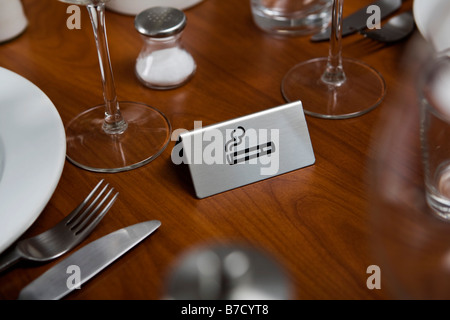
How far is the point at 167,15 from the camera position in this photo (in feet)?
1.84

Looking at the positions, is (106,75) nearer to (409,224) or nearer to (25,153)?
(25,153)

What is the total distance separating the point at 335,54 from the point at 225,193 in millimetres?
196

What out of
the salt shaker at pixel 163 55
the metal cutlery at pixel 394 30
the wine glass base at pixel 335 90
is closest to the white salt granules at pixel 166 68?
the salt shaker at pixel 163 55

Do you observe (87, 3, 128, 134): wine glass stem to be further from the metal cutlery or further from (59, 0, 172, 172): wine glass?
the metal cutlery

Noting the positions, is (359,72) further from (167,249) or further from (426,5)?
(167,249)

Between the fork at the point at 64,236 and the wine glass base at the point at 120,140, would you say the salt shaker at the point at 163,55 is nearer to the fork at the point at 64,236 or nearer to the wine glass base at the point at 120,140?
the wine glass base at the point at 120,140

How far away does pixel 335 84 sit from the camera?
0.58m

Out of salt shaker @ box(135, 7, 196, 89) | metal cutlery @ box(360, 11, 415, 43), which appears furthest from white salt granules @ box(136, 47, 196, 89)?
metal cutlery @ box(360, 11, 415, 43)

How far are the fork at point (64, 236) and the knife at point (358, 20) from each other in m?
0.31

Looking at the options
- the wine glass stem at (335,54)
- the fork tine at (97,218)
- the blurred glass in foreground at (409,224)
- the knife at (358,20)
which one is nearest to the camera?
the blurred glass in foreground at (409,224)

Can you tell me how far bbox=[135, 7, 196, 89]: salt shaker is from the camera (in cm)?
55

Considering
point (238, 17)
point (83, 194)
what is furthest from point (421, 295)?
point (238, 17)

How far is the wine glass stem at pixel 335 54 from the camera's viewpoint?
0.54 meters

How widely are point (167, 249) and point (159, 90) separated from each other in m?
0.21
